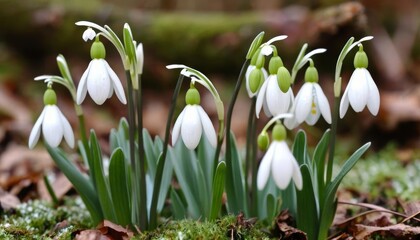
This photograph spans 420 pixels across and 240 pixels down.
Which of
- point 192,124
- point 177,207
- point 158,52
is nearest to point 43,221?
point 177,207

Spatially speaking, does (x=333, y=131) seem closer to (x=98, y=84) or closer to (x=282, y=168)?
(x=282, y=168)

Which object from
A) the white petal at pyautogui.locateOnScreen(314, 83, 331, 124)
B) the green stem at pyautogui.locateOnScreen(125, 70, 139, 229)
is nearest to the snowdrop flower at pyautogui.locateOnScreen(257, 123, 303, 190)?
the white petal at pyautogui.locateOnScreen(314, 83, 331, 124)

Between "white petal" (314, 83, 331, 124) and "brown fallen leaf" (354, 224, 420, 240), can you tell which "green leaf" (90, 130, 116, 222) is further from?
"brown fallen leaf" (354, 224, 420, 240)

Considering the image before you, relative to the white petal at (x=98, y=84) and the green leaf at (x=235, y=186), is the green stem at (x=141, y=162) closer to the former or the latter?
the white petal at (x=98, y=84)

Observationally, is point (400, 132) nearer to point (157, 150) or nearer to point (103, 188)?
point (157, 150)

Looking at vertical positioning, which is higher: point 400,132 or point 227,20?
point 227,20

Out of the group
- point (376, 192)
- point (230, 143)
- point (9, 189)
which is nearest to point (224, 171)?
point (230, 143)

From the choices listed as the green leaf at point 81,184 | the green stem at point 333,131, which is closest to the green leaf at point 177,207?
the green leaf at point 81,184
